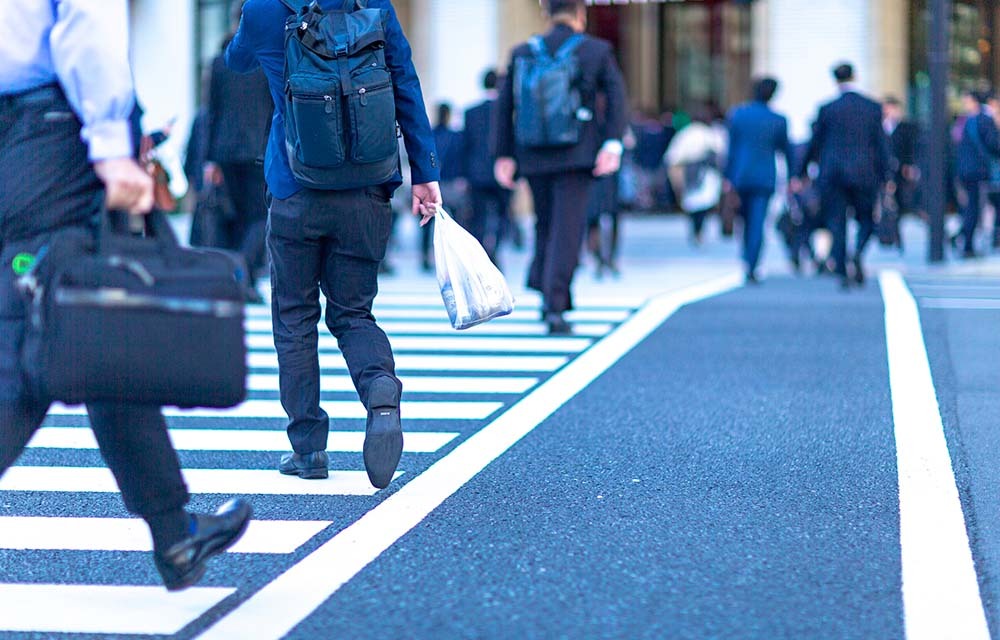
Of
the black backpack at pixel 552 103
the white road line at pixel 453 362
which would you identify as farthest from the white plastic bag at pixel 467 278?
the black backpack at pixel 552 103

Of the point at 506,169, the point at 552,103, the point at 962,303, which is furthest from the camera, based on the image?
the point at 962,303

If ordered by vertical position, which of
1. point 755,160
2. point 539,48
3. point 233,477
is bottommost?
point 755,160

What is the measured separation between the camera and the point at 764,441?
21.2 ft

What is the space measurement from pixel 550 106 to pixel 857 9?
50.7 ft

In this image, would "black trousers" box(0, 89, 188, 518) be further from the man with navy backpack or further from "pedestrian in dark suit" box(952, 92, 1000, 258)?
"pedestrian in dark suit" box(952, 92, 1000, 258)

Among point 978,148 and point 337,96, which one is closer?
point 337,96

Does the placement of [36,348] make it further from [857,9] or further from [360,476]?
[857,9]

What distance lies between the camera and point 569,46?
977 cm

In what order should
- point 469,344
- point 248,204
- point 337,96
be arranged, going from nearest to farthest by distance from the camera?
point 337,96, point 469,344, point 248,204

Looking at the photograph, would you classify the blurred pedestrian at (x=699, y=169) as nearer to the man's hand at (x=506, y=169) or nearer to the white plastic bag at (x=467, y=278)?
the man's hand at (x=506, y=169)

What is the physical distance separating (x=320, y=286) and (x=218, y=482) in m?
0.72

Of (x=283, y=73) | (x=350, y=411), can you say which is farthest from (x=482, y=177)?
(x=283, y=73)

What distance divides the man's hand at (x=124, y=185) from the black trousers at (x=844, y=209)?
10.7 m

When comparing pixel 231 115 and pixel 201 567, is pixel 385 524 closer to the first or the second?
pixel 201 567
